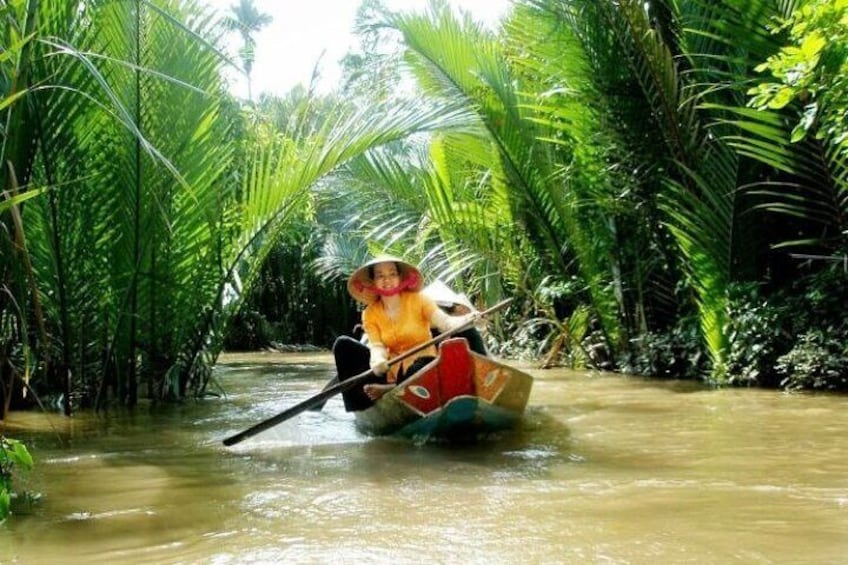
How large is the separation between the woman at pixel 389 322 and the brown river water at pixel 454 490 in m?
0.43

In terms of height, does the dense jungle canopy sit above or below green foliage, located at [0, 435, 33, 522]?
above

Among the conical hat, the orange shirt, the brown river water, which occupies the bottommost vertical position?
the brown river water

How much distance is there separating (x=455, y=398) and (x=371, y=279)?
1258 mm

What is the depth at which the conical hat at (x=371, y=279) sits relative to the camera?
211 inches

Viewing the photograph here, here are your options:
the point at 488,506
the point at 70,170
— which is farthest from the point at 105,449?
the point at 488,506

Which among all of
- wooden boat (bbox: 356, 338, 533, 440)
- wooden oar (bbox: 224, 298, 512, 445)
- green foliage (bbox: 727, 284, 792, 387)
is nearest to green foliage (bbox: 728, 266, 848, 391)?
green foliage (bbox: 727, 284, 792, 387)

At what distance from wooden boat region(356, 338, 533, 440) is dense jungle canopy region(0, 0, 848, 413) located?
150 centimetres

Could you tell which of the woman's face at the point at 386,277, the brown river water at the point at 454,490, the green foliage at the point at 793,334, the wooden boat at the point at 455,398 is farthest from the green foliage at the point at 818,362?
the woman's face at the point at 386,277

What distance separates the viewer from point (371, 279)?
5547 millimetres

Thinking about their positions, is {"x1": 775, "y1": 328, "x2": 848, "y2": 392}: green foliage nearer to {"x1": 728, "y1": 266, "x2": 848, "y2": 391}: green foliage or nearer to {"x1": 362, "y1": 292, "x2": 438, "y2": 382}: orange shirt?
{"x1": 728, "y1": 266, "x2": 848, "y2": 391}: green foliage

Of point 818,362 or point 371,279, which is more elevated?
point 371,279

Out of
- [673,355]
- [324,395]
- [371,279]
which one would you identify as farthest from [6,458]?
[673,355]

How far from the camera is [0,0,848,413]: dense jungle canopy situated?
543cm

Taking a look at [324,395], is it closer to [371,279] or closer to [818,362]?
[371,279]
